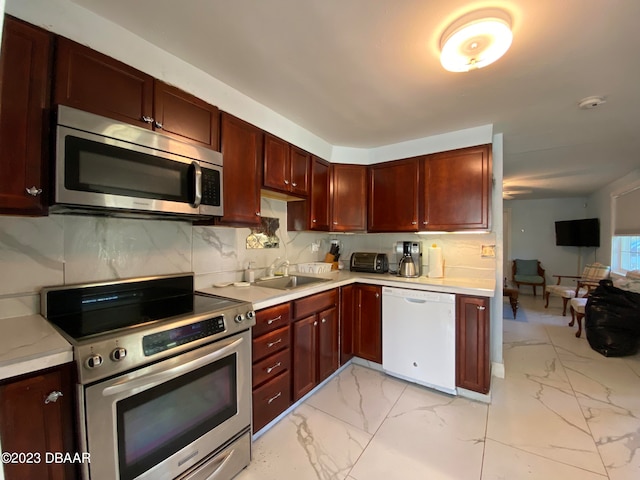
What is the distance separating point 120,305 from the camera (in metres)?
1.54

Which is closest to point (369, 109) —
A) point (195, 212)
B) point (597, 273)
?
point (195, 212)

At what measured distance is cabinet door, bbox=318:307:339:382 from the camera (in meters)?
2.25

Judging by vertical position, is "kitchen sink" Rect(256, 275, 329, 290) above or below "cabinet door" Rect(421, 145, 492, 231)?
below

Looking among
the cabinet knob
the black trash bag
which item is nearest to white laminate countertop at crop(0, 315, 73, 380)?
the cabinet knob

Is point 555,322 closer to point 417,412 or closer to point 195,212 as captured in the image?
point 417,412

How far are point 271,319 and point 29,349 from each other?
1082 mm

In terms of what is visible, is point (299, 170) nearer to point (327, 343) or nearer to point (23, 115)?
point (327, 343)

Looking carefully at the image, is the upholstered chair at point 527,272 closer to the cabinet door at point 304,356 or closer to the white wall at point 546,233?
the white wall at point 546,233

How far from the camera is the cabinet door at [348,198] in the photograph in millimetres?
2912

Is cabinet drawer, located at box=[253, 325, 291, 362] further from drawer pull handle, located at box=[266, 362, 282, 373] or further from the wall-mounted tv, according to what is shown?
the wall-mounted tv

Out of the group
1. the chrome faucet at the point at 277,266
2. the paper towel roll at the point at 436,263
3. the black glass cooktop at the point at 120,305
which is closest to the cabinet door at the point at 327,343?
the chrome faucet at the point at 277,266

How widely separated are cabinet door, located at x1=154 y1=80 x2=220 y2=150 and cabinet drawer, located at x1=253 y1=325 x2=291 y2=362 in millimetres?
1242

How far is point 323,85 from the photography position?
182cm

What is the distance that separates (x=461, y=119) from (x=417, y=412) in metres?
2.33
